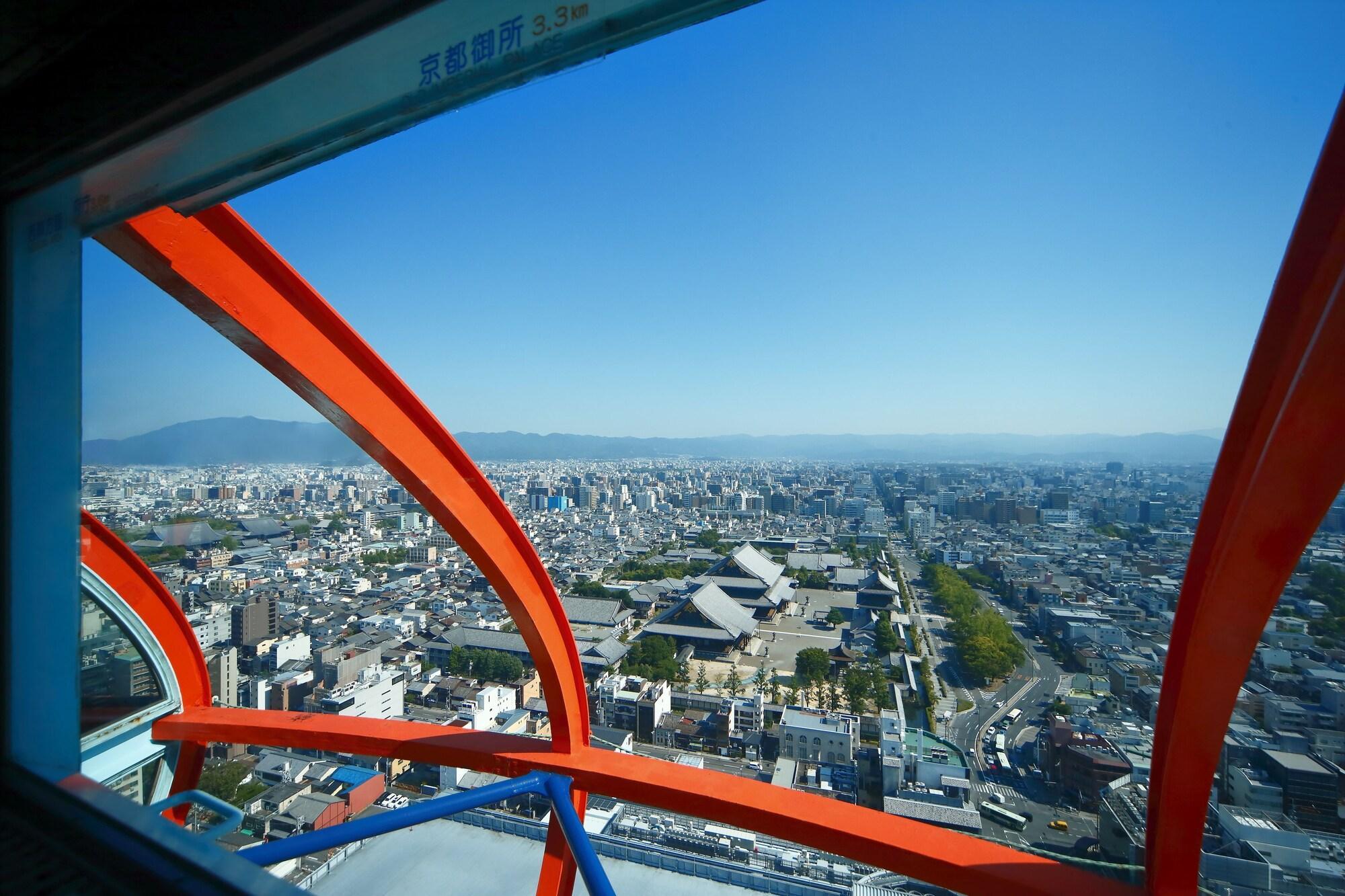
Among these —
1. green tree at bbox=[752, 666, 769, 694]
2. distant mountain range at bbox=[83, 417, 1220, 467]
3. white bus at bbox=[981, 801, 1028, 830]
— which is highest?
distant mountain range at bbox=[83, 417, 1220, 467]

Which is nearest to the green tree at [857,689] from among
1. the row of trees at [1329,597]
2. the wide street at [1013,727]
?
the wide street at [1013,727]

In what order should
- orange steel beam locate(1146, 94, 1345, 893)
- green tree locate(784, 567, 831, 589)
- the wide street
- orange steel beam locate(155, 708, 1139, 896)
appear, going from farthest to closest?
green tree locate(784, 567, 831, 589) < the wide street < orange steel beam locate(155, 708, 1139, 896) < orange steel beam locate(1146, 94, 1345, 893)

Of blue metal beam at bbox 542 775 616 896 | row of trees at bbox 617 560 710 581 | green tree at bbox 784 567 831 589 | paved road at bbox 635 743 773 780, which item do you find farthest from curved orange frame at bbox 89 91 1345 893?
green tree at bbox 784 567 831 589

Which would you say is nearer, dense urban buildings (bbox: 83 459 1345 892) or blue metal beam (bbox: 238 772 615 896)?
blue metal beam (bbox: 238 772 615 896)

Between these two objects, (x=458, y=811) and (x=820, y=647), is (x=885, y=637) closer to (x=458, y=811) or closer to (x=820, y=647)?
(x=820, y=647)

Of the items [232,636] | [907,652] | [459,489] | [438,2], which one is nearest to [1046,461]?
[907,652]

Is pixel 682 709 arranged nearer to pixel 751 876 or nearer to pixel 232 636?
pixel 751 876

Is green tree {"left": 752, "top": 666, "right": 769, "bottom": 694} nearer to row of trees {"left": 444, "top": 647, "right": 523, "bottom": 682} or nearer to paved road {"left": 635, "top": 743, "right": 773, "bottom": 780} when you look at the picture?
paved road {"left": 635, "top": 743, "right": 773, "bottom": 780}

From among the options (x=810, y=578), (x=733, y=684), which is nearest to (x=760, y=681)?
(x=733, y=684)
